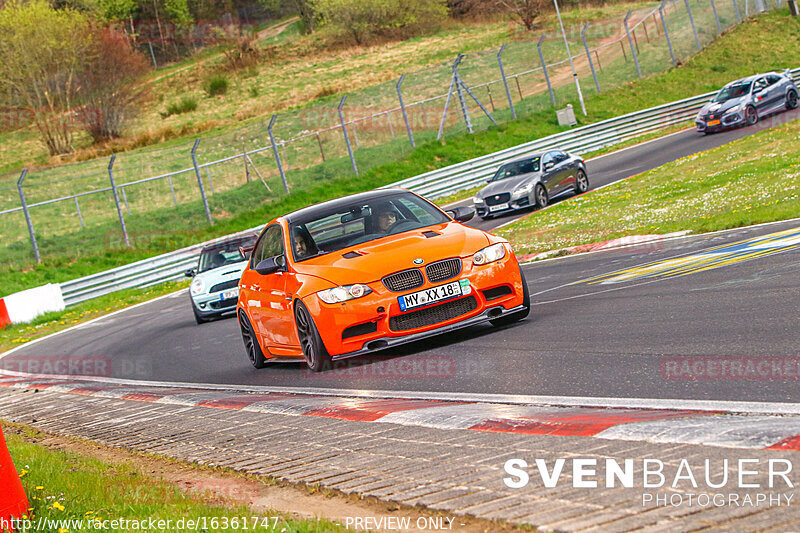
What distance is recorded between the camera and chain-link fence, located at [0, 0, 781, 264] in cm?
3266

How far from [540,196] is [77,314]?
1275 centimetres

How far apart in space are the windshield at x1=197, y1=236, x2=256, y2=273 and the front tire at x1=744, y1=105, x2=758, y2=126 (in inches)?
794

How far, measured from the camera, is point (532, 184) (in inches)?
950

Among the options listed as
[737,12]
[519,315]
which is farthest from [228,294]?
[737,12]

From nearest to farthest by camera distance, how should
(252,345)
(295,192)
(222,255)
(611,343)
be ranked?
1. (611,343)
2. (252,345)
3. (222,255)
4. (295,192)

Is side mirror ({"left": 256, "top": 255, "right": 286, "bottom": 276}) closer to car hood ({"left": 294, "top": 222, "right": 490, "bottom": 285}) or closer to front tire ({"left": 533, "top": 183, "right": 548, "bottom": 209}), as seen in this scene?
car hood ({"left": 294, "top": 222, "right": 490, "bottom": 285})

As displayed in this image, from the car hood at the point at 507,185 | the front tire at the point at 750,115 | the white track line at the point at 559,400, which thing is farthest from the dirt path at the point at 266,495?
the front tire at the point at 750,115

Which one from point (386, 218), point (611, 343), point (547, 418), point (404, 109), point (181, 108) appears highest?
point (181, 108)

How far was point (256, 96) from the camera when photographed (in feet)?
230

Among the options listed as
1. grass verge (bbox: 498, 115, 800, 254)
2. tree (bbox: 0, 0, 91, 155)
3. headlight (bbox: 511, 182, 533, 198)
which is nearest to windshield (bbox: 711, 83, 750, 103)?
grass verge (bbox: 498, 115, 800, 254)

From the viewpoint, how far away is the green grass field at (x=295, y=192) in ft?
102

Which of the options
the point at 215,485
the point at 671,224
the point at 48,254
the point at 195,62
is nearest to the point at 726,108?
the point at 671,224

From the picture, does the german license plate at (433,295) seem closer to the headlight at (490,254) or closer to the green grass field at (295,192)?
the headlight at (490,254)

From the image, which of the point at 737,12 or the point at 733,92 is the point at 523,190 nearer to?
the point at 733,92
